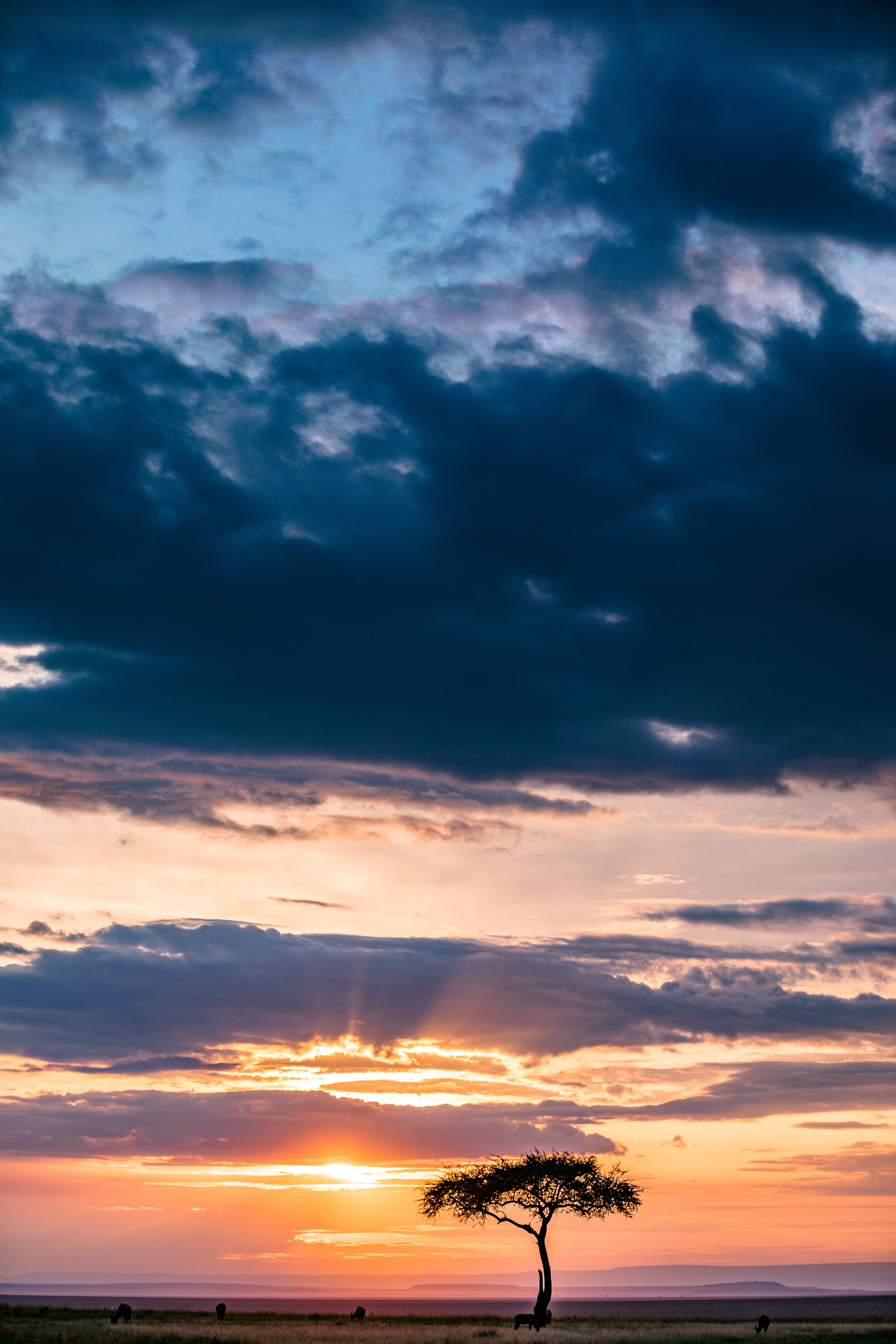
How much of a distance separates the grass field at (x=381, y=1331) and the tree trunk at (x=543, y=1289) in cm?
129

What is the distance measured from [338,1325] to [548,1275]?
1399cm

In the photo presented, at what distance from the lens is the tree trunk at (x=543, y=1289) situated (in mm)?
65688

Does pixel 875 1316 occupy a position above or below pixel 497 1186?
below

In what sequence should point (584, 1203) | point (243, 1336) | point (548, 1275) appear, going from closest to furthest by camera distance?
point (243, 1336)
point (548, 1275)
point (584, 1203)

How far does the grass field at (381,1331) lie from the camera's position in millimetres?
50344

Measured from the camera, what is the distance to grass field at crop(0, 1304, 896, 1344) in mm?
50344

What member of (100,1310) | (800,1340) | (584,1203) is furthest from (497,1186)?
(100,1310)

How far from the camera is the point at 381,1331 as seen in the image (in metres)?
62.0

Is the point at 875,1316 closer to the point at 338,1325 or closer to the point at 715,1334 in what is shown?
the point at 715,1334

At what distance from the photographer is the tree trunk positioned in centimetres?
6569

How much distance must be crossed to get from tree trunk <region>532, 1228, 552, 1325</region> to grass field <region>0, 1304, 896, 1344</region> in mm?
1291

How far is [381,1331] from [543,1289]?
11315mm

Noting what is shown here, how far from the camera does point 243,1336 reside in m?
52.1

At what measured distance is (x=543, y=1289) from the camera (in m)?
68.2
